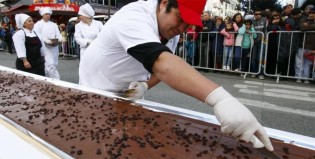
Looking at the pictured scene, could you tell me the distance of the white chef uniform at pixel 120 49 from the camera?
142cm

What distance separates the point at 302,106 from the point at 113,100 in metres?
3.59

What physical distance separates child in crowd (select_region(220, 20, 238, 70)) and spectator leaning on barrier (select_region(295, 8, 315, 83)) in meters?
1.51

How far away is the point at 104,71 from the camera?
6.57 ft

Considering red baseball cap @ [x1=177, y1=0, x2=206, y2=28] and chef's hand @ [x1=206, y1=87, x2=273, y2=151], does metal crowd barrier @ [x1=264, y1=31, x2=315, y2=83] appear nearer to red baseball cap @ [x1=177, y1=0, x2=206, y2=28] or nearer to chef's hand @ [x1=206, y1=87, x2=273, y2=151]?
red baseball cap @ [x1=177, y1=0, x2=206, y2=28]

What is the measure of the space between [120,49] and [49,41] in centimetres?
464

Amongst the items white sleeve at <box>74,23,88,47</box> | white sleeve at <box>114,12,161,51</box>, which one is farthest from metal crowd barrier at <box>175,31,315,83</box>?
white sleeve at <box>114,12,161,51</box>

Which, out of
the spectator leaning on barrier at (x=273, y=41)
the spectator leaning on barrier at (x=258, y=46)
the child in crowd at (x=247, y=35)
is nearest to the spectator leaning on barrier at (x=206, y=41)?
the child in crowd at (x=247, y=35)

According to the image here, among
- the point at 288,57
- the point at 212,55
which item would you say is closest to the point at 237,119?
the point at 288,57

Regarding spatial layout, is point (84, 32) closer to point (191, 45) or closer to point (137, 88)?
point (191, 45)

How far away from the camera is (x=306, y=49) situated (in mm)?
6062

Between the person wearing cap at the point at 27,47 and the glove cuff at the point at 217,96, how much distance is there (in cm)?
410

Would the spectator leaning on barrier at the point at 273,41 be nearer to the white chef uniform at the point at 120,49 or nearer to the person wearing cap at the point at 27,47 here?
the person wearing cap at the point at 27,47

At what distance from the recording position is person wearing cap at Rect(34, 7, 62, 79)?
5.84 metres

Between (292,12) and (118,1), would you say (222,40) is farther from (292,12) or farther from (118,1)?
(118,1)
